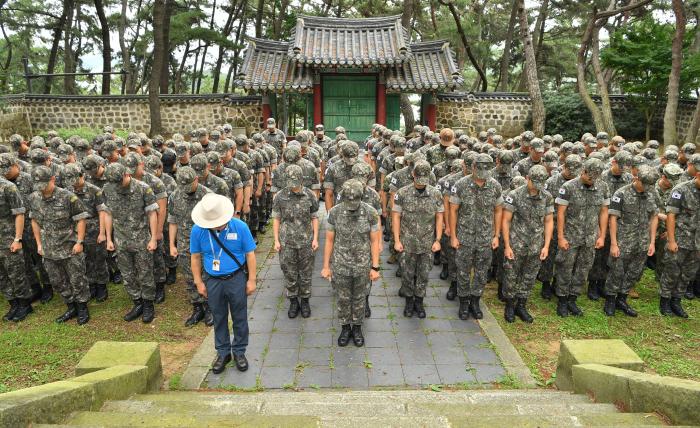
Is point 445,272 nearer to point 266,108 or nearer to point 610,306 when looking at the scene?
point 610,306

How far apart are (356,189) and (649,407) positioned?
10.3ft

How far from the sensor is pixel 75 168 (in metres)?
6.24

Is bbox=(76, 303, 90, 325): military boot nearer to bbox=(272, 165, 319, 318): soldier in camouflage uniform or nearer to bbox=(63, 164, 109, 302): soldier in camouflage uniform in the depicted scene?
bbox=(63, 164, 109, 302): soldier in camouflage uniform

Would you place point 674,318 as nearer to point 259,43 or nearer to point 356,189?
point 356,189

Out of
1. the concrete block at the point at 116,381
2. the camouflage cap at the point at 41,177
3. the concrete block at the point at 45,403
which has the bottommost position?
the concrete block at the point at 116,381

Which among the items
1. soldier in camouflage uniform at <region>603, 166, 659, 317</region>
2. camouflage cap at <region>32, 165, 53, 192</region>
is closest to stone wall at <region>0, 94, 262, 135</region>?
camouflage cap at <region>32, 165, 53, 192</region>

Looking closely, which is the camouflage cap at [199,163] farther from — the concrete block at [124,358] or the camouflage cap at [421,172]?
the camouflage cap at [421,172]

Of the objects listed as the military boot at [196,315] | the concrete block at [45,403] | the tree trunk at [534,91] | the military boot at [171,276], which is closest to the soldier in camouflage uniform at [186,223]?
the military boot at [196,315]

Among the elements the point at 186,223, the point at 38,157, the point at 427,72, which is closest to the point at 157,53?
the point at 427,72

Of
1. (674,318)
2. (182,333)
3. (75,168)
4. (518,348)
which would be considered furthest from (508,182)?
(75,168)

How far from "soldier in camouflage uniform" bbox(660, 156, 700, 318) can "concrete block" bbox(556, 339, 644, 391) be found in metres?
2.71

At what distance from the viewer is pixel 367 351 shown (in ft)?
17.6

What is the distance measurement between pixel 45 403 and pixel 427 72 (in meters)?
14.8

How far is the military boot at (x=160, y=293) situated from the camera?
22.4 feet
